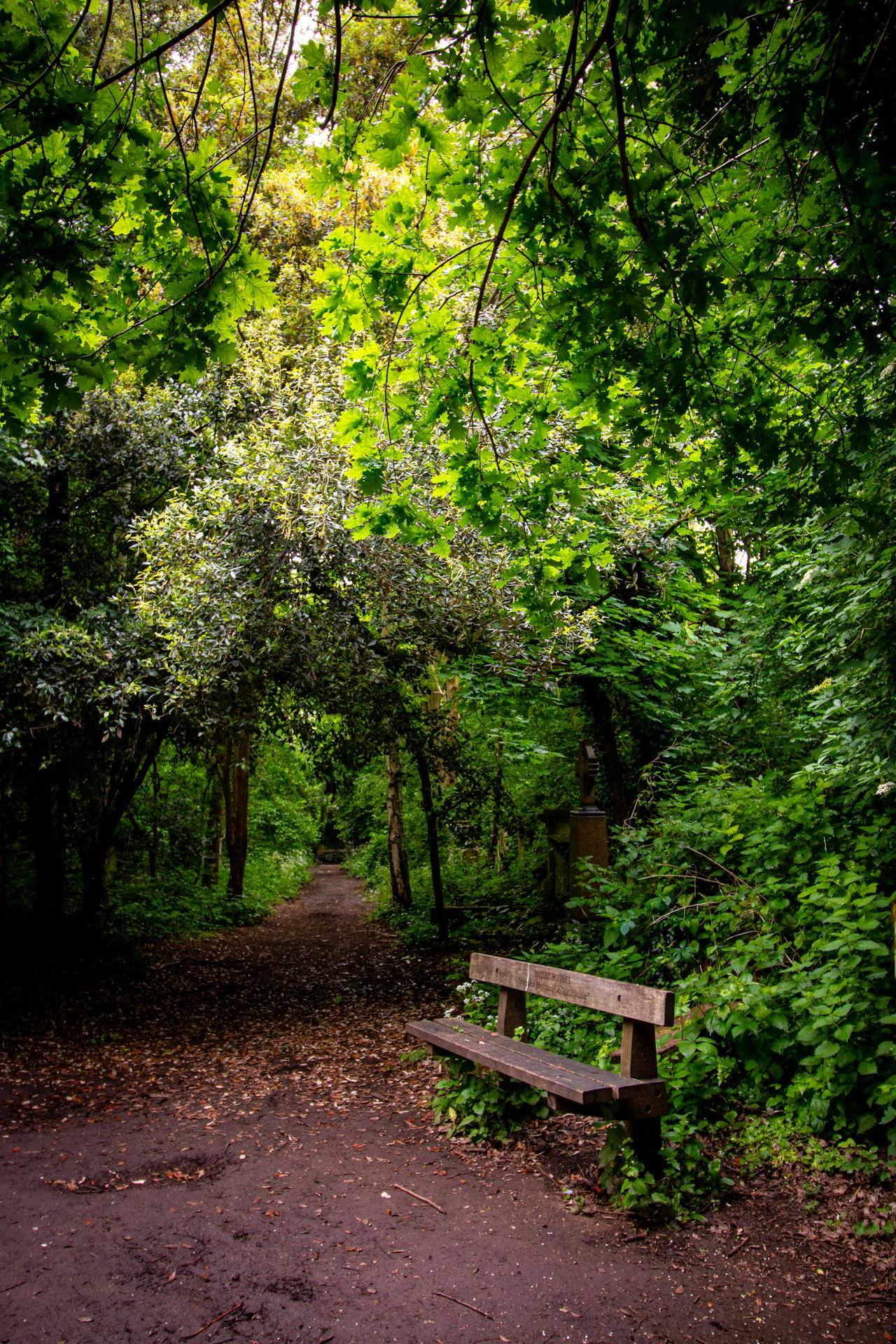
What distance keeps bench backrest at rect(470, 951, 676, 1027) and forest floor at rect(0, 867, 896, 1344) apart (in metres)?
0.81

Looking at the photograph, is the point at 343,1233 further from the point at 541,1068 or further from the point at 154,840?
the point at 154,840

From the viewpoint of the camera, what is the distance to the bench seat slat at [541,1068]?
372 cm

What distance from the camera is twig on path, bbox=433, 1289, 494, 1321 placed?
309 centimetres

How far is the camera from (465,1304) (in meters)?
3.16

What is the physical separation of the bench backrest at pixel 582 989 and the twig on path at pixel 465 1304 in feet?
4.39

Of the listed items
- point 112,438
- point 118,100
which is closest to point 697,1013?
point 118,100

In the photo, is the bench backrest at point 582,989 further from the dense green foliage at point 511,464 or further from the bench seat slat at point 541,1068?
the dense green foliage at point 511,464

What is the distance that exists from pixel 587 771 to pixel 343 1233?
506cm

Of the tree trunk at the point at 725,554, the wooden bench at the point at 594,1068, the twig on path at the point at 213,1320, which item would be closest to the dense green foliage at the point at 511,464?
the wooden bench at the point at 594,1068

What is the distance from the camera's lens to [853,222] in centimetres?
283

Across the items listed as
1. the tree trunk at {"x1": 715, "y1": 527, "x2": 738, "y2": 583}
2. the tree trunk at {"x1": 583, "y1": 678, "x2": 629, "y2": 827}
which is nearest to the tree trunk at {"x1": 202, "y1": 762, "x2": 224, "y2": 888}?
→ the tree trunk at {"x1": 583, "y1": 678, "x2": 629, "y2": 827}

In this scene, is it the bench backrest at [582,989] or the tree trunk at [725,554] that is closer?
the bench backrest at [582,989]

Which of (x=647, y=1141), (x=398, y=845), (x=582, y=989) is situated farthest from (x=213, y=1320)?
(x=398, y=845)

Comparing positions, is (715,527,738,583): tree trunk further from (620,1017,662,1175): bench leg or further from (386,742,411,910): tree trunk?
(620,1017,662,1175): bench leg
